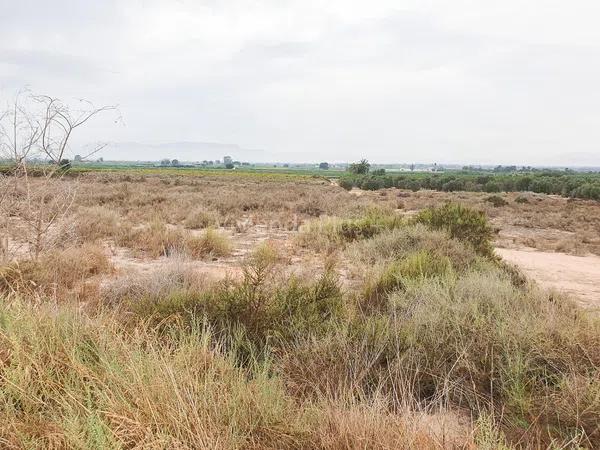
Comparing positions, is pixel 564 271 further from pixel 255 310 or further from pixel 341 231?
pixel 255 310

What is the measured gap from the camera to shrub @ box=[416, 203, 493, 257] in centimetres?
1097

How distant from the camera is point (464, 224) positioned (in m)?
11.7

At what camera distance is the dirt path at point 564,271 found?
9.40 metres

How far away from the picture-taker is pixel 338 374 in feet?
12.3

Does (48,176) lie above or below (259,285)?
above

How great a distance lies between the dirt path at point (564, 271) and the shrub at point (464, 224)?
54.5 inches

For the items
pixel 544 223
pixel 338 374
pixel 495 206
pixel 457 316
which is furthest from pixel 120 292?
pixel 495 206

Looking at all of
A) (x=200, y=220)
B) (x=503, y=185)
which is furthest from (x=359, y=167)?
(x=200, y=220)

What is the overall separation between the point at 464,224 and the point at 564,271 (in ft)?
10.2

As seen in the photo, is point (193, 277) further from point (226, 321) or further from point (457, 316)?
point (457, 316)

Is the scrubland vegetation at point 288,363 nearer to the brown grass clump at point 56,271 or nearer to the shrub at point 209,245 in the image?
the brown grass clump at point 56,271

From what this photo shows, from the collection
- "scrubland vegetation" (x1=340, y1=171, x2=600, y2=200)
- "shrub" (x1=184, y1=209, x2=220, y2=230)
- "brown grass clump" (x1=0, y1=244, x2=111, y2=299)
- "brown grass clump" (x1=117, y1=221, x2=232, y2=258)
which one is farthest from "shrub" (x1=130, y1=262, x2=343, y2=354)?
"scrubland vegetation" (x1=340, y1=171, x2=600, y2=200)

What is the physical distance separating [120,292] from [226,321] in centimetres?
276

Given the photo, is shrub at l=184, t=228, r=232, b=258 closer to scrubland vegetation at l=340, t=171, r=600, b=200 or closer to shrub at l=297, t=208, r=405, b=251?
shrub at l=297, t=208, r=405, b=251
